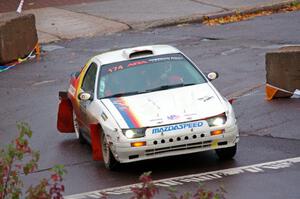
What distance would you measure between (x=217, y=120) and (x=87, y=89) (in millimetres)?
2591

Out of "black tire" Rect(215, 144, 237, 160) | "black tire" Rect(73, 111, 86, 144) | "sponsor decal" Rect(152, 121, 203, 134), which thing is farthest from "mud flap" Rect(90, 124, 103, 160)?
"black tire" Rect(73, 111, 86, 144)

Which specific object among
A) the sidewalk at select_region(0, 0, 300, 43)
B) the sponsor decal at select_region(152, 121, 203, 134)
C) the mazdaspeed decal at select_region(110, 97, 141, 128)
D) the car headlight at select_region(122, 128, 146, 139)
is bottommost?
the sidewalk at select_region(0, 0, 300, 43)

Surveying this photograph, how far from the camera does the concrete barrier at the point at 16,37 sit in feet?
75.1

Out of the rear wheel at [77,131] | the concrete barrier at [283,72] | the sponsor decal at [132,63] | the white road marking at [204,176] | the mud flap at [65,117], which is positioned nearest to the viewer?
the white road marking at [204,176]

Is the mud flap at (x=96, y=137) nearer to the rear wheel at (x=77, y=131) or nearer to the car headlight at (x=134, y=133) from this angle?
the car headlight at (x=134, y=133)

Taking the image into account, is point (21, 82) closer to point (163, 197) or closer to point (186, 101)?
point (186, 101)

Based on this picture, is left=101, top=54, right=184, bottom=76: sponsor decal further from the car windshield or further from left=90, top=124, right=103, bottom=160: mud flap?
left=90, top=124, right=103, bottom=160: mud flap

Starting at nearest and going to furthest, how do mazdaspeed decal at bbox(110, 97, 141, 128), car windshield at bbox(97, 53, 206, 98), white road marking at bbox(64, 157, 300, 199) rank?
white road marking at bbox(64, 157, 300, 199), mazdaspeed decal at bbox(110, 97, 141, 128), car windshield at bbox(97, 53, 206, 98)

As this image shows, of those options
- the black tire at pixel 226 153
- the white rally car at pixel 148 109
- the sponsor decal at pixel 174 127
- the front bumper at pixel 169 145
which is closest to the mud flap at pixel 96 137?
the white rally car at pixel 148 109

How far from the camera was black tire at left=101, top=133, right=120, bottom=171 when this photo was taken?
12.5 meters

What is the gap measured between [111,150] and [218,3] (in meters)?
17.0

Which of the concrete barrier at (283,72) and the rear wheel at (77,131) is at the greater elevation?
the concrete barrier at (283,72)

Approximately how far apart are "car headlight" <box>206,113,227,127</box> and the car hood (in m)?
0.06

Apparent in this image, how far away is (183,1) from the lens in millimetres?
29297
